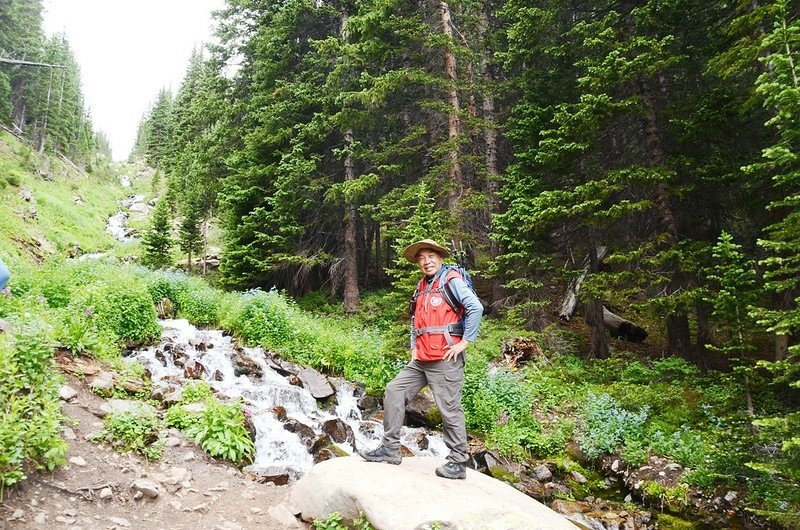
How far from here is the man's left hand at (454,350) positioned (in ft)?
17.7

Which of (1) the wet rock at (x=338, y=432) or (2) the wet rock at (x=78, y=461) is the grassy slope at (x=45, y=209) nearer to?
(2) the wet rock at (x=78, y=461)

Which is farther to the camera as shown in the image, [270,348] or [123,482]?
A: [270,348]

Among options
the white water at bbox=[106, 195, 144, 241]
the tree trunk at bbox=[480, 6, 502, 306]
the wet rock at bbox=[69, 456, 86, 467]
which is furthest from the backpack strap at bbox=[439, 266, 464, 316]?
the white water at bbox=[106, 195, 144, 241]

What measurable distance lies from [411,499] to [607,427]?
596 cm

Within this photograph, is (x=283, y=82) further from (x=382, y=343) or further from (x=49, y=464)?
(x=49, y=464)

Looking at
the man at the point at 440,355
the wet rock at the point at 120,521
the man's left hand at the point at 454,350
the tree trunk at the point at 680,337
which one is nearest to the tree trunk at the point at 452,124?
the tree trunk at the point at 680,337

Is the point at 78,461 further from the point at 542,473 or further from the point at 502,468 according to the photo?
the point at 542,473

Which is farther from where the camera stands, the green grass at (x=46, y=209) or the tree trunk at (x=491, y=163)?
the green grass at (x=46, y=209)

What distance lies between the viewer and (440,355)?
18.0ft

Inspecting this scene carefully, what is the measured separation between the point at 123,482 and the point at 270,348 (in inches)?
298

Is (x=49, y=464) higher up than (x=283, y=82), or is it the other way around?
(x=283, y=82)

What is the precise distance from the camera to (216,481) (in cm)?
620

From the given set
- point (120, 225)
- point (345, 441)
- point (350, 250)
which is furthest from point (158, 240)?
point (345, 441)

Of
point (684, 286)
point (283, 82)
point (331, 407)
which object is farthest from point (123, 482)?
point (283, 82)
